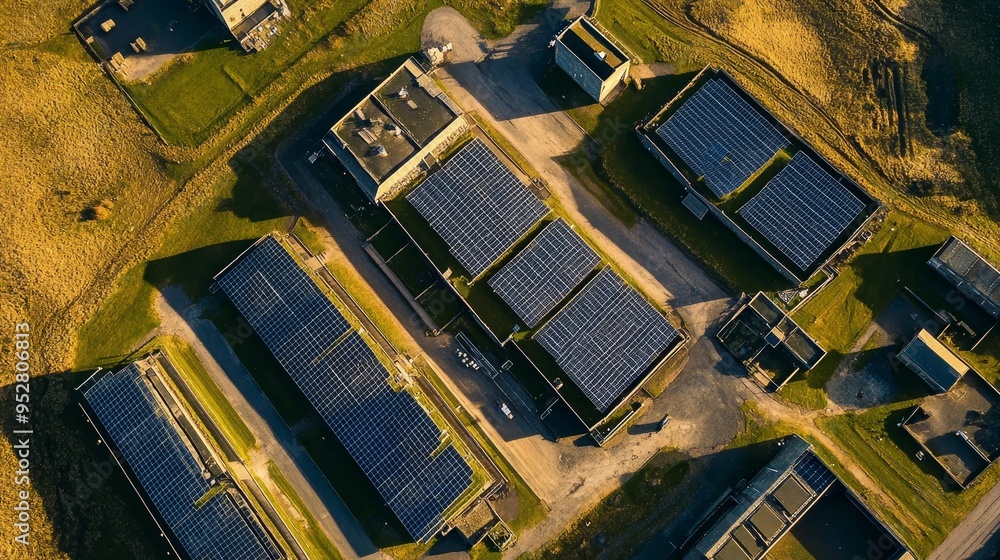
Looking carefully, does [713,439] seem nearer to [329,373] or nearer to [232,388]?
[329,373]

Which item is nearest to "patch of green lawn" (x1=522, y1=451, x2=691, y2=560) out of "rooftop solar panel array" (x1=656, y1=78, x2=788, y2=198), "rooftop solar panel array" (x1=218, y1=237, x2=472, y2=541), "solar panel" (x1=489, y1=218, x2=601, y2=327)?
"rooftop solar panel array" (x1=218, y1=237, x2=472, y2=541)

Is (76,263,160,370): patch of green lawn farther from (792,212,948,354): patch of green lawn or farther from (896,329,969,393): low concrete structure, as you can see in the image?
(896,329,969,393): low concrete structure

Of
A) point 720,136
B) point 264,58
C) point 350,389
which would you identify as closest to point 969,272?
point 720,136

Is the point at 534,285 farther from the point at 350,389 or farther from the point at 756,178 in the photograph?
the point at 756,178

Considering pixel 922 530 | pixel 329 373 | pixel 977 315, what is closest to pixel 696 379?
pixel 922 530

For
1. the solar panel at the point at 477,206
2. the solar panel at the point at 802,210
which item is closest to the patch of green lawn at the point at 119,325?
the solar panel at the point at 477,206

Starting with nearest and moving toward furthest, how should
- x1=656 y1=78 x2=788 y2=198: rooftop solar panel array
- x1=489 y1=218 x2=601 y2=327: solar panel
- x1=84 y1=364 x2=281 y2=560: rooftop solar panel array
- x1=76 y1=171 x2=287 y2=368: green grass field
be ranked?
1. x1=84 y1=364 x2=281 y2=560: rooftop solar panel array
2. x1=489 y1=218 x2=601 y2=327: solar panel
3. x1=656 y1=78 x2=788 y2=198: rooftop solar panel array
4. x1=76 y1=171 x2=287 y2=368: green grass field

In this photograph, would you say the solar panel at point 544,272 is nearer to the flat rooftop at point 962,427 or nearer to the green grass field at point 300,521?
the green grass field at point 300,521
